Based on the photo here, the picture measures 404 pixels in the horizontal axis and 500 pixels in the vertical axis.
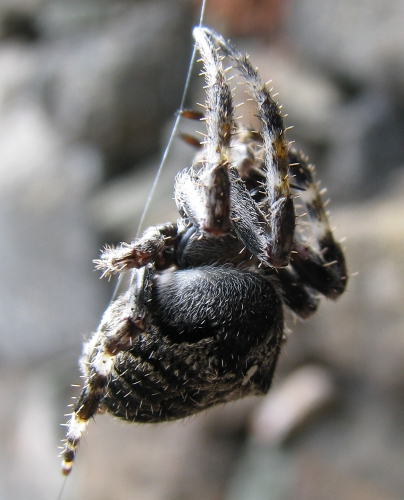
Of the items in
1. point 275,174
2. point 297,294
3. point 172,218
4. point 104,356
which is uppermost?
point 275,174

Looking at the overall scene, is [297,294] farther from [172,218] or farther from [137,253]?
[172,218]

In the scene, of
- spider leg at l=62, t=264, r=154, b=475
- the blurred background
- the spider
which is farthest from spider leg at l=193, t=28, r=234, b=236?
the blurred background

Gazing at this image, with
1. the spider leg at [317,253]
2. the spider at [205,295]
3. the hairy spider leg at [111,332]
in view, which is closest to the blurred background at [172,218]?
the spider leg at [317,253]

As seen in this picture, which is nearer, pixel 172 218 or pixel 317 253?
pixel 317 253

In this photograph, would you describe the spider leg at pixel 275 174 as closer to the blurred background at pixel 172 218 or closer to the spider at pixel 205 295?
the spider at pixel 205 295

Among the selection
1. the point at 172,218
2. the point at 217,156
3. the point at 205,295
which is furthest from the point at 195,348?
the point at 172,218
